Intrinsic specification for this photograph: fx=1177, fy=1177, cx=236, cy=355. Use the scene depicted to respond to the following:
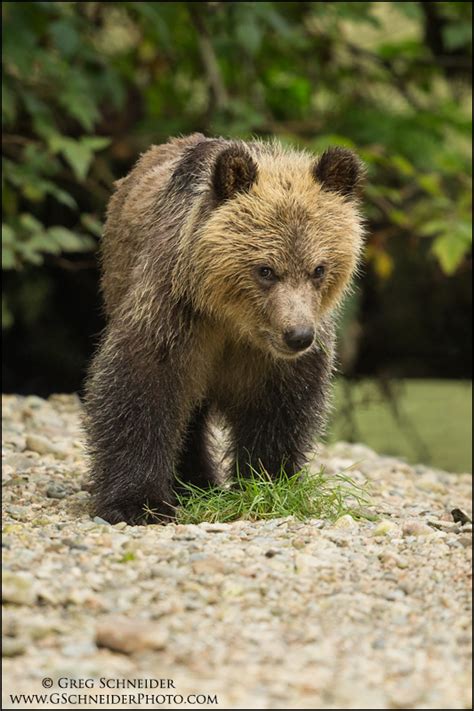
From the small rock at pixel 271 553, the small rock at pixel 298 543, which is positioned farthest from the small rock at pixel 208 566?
the small rock at pixel 298 543

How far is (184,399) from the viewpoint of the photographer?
23.5ft

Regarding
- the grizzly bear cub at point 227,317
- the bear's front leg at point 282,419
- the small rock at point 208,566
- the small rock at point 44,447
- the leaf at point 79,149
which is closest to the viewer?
the small rock at point 208,566

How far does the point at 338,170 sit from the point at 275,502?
80.3 inches

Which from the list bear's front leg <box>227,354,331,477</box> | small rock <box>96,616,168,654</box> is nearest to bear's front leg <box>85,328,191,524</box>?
bear's front leg <box>227,354,331,477</box>

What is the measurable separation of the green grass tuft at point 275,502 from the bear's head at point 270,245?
0.78m

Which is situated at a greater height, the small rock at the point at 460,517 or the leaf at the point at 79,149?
the leaf at the point at 79,149

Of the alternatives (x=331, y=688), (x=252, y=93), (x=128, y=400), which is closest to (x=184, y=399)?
(x=128, y=400)

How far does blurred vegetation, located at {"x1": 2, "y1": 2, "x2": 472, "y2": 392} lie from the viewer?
37.4 ft

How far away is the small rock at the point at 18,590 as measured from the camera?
15.5 feet

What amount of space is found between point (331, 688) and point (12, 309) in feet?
31.0

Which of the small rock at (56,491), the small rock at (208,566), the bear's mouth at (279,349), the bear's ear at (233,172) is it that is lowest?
the small rock at (56,491)

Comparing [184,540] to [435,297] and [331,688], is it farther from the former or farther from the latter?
[435,297]

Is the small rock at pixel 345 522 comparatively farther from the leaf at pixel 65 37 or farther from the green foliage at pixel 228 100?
the leaf at pixel 65 37

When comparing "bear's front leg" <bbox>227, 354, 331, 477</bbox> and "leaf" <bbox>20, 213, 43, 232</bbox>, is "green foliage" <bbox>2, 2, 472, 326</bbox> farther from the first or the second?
"bear's front leg" <bbox>227, 354, 331, 477</bbox>
